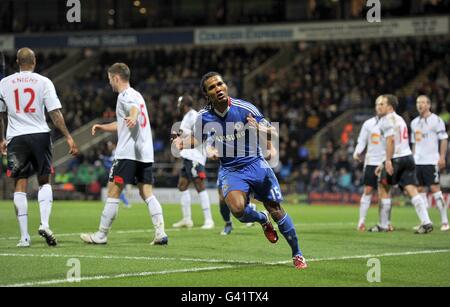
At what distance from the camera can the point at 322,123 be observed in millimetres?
34625

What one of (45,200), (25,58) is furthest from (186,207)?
(25,58)

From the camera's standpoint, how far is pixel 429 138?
16.3 meters

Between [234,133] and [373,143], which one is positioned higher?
[234,133]

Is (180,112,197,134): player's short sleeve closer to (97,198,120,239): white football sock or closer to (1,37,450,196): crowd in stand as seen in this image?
(97,198,120,239): white football sock

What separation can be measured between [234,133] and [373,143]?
6739mm

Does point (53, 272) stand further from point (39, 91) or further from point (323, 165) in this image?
point (323, 165)

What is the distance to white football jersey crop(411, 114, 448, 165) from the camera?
16.3 metres

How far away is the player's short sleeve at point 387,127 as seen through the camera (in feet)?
48.4

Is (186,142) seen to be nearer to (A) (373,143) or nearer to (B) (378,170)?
(B) (378,170)

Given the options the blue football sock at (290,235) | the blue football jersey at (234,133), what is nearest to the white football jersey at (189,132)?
the blue football jersey at (234,133)

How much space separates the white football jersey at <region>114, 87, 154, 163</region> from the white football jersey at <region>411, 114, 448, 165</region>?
6.56m

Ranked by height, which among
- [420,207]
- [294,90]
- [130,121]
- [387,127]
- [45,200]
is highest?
[294,90]

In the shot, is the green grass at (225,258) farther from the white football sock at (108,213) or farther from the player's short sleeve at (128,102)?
the player's short sleeve at (128,102)

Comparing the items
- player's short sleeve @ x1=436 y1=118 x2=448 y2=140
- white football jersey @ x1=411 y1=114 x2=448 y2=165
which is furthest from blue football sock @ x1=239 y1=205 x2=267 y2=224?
player's short sleeve @ x1=436 y1=118 x2=448 y2=140
